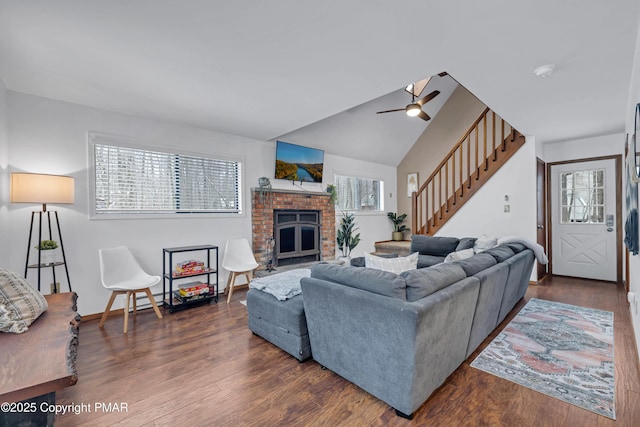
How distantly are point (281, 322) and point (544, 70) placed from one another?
10.1 feet

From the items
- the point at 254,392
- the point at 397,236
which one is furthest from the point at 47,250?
the point at 397,236

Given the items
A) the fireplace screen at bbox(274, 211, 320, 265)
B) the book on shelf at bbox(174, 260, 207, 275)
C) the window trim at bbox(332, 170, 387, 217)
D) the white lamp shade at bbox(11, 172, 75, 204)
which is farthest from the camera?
the window trim at bbox(332, 170, 387, 217)

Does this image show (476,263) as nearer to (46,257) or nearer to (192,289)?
(192,289)

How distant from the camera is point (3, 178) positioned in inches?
109

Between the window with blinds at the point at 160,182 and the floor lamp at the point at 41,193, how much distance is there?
0.47 metres

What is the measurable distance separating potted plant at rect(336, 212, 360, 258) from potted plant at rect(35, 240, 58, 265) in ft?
14.4

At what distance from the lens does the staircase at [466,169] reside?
4.96 meters

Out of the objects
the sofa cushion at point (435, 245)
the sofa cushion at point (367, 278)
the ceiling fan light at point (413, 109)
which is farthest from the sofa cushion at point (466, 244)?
the sofa cushion at point (367, 278)

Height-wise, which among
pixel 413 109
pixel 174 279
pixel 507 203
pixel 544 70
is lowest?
pixel 174 279

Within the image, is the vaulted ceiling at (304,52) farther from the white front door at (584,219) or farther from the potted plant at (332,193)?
the potted plant at (332,193)

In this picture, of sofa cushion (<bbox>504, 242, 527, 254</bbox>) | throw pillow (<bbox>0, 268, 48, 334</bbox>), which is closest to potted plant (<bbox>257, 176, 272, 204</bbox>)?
throw pillow (<bbox>0, 268, 48, 334</bbox>)

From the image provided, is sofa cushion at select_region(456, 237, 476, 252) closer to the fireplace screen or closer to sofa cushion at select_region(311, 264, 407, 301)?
the fireplace screen

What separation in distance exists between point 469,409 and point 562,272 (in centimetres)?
477

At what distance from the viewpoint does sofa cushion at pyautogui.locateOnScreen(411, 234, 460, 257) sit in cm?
454
